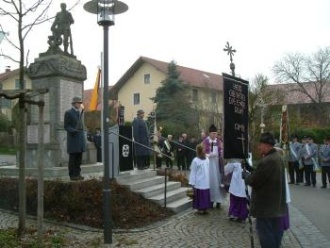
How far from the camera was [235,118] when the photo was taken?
8.70 meters

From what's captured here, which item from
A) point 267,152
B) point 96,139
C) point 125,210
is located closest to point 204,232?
point 125,210

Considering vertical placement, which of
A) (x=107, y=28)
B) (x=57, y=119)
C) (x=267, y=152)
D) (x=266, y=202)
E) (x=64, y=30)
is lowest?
(x=266, y=202)

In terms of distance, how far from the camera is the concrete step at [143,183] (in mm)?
11423

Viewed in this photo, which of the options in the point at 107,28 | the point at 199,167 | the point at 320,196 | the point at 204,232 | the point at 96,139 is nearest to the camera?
the point at 107,28

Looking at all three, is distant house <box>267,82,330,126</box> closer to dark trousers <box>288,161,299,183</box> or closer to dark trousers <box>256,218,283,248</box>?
dark trousers <box>288,161,299,183</box>

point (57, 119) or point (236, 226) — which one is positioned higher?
point (57, 119)

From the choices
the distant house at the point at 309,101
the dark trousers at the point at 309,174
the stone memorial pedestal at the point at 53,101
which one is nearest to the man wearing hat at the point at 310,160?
the dark trousers at the point at 309,174

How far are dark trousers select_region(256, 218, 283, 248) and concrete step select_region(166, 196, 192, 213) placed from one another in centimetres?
477

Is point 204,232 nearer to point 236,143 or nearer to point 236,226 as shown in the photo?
point 236,226

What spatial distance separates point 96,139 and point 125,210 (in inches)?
414

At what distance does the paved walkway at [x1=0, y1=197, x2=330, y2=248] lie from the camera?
27.4 feet

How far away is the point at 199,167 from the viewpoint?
11578 millimetres

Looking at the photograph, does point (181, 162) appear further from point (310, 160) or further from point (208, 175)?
point (208, 175)

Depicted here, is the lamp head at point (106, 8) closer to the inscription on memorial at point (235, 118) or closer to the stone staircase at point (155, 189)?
the inscription on memorial at point (235, 118)
